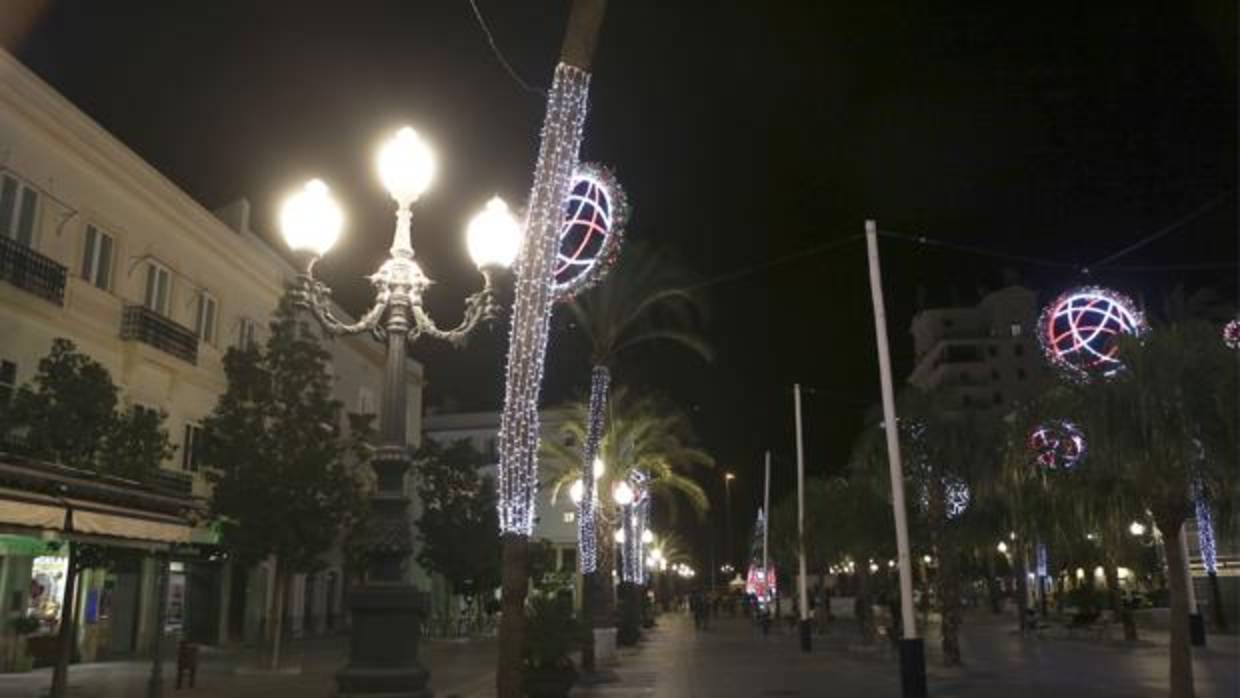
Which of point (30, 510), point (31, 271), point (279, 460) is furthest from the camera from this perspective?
point (279, 460)

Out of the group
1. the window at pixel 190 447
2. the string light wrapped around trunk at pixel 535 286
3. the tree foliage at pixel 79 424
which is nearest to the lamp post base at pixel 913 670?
the string light wrapped around trunk at pixel 535 286

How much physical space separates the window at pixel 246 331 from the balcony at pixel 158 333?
3.21 meters

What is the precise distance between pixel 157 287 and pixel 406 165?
62.3ft

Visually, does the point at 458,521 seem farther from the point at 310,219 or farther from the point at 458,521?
the point at 310,219

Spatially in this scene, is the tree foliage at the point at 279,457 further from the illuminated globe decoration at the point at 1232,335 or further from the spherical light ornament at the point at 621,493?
the illuminated globe decoration at the point at 1232,335

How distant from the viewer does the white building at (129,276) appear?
75.7ft

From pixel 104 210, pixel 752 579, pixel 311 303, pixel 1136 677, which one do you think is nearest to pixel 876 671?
pixel 1136 677

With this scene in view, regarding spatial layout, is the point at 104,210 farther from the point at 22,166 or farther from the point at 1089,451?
the point at 1089,451

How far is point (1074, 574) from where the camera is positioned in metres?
60.8

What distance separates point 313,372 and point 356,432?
4008 mm

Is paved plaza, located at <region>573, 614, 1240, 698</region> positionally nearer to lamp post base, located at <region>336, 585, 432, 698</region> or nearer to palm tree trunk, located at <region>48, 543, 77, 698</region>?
palm tree trunk, located at <region>48, 543, 77, 698</region>

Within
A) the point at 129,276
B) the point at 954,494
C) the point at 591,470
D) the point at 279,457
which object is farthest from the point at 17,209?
the point at 954,494

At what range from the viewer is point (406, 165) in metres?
12.2

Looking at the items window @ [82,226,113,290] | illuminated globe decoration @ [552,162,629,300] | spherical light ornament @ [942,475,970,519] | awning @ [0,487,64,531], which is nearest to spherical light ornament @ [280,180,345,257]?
awning @ [0,487,64,531]
